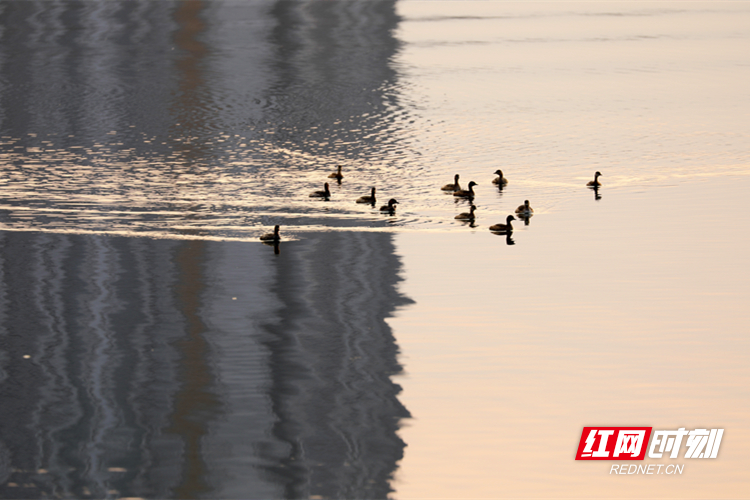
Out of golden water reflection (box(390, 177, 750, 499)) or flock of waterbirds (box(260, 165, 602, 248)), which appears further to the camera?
flock of waterbirds (box(260, 165, 602, 248))

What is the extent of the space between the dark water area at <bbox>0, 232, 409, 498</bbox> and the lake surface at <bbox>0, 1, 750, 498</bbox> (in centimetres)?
8

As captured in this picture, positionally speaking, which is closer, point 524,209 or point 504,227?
point 504,227

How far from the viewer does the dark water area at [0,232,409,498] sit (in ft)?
61.7

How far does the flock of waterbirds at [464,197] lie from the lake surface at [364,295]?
1.19 ft

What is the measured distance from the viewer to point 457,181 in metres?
46.1

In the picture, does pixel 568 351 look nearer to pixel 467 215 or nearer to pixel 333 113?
pixel 467 215

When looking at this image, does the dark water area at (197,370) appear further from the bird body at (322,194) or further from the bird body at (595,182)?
the bird body at (595,182)

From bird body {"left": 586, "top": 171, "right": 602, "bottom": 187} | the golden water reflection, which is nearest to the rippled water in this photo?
bird body {"left": 586, "top": 171, "right": 602, "bottom": 187}

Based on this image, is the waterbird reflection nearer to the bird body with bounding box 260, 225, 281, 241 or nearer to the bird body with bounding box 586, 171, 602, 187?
the bird body with bounding box 260, 225, 281, 241

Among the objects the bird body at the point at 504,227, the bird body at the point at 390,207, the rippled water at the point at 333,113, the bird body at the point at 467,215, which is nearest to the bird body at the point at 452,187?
the rippled water at the point at 333,113

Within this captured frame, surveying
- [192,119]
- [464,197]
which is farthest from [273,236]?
[192,119]

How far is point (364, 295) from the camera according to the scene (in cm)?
3011

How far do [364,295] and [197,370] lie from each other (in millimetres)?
7565

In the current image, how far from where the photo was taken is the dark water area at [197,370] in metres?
18.8
